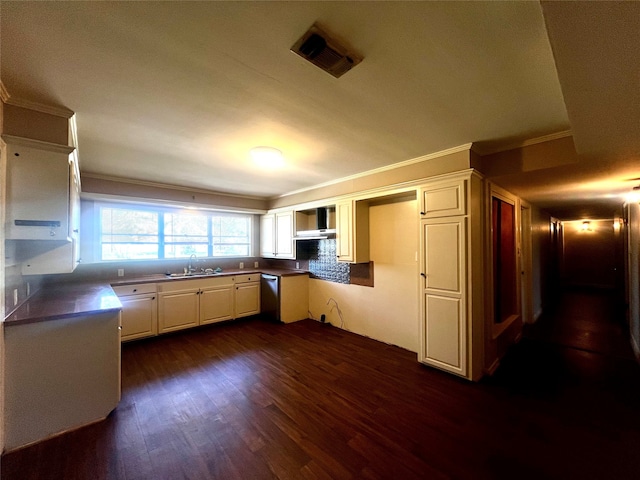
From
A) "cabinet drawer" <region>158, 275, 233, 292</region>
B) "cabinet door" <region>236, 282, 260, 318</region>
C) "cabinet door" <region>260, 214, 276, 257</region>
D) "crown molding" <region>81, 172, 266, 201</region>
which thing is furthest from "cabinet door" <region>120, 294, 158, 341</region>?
"cabinet door" <region>260, 214, 276, 257</region>

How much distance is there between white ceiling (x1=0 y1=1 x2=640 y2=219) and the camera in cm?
106

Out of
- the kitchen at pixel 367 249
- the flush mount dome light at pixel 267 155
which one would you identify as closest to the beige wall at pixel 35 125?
the kitchen at pixel 367 249

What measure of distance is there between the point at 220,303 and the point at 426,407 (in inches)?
137

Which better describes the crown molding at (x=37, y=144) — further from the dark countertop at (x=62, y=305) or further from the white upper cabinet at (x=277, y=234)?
the white upper cabinet at (x=277, y=234)

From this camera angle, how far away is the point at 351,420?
200 centimetres

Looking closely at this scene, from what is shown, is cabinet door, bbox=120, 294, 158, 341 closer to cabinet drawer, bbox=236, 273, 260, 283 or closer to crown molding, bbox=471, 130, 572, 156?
cabinet drawer, bbox=236, 273, 260, 283

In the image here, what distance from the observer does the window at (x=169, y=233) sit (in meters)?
3.95

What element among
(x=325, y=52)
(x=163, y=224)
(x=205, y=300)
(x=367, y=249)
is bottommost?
(x=205, y=300)

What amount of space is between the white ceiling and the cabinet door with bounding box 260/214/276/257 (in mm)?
2719

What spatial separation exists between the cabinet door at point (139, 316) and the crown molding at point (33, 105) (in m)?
2.45

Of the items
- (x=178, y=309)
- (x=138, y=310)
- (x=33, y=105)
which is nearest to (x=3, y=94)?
(x=33, y=105)

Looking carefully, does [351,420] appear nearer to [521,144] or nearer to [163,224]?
[521,144]

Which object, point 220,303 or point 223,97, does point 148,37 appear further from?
point 220,303

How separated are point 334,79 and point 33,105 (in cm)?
217
